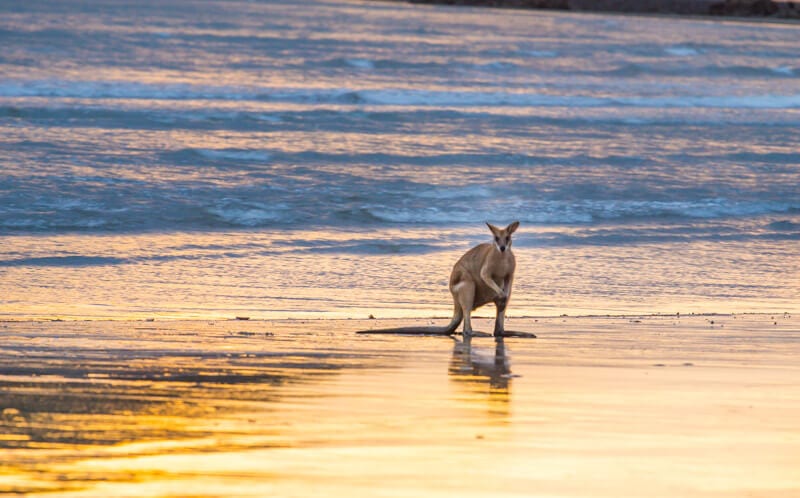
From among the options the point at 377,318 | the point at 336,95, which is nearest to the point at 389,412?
the point at 377,318

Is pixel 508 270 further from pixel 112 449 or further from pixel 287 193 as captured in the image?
pixel 287 193

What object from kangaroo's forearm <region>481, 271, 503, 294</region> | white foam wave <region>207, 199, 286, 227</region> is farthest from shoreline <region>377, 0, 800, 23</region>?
kangaroo's forearm <region>481, 271, 503, 294</region>

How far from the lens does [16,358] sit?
7363mm

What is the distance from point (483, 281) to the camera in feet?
30.0

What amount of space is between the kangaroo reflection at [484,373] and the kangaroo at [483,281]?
0.88 feet

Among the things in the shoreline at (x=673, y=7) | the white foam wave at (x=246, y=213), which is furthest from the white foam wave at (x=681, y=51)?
the white foam wave at (x=246, y=213)

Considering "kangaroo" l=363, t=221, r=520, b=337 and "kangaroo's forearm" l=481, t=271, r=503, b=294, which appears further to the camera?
"kangaroo's forearm" l=481, t=271, r=503, b=294

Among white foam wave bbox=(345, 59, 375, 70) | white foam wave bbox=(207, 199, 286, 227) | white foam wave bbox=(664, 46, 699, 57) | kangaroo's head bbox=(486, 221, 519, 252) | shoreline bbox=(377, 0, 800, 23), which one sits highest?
shoreline bbox=(377, 0, 800, 23)

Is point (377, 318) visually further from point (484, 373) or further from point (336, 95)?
point (336, 95)

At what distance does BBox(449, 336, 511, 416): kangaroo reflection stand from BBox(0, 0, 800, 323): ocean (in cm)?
172

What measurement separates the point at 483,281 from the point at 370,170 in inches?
442

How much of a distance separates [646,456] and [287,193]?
12.9 m

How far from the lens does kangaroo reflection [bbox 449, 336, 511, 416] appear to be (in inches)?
257

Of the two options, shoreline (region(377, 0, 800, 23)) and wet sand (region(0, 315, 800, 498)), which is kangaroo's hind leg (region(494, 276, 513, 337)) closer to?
wet sand (region(0, 315, 800, 498))
